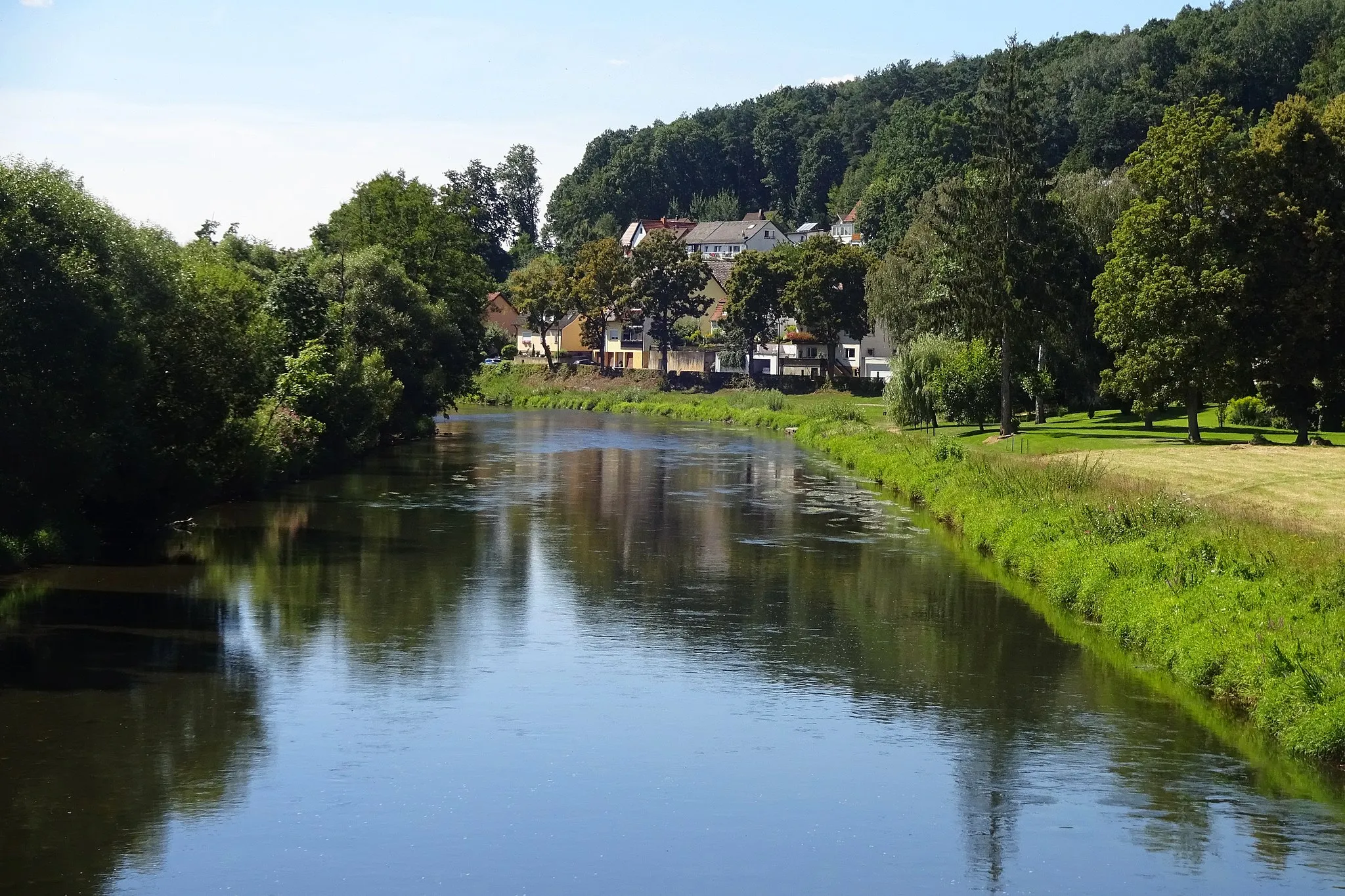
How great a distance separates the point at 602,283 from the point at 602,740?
11887cm

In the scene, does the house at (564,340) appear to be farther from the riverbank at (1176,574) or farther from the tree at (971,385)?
the riverbank at (1176,574)

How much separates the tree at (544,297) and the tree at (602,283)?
1.60m

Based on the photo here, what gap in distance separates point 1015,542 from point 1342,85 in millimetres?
94600

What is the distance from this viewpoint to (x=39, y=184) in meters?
35.5

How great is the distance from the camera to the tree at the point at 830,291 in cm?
12331

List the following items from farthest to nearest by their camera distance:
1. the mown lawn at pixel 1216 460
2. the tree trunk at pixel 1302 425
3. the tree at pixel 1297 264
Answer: the tree trunk at pixel 1302 425 → the tree at pixel 1297 264 → the mown lawn at pixel 1216 460

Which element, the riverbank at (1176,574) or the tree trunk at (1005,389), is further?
the tree trunk at (1005,389)

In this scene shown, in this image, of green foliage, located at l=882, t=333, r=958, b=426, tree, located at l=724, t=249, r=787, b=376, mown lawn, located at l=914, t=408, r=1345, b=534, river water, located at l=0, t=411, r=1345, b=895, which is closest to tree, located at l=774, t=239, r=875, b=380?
tree, located at l=724, t=249, r=787, b=376

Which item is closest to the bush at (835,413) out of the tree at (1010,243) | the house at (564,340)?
the tree at (1010,243)

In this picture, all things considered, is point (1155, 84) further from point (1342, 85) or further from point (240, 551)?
point (240, 551)

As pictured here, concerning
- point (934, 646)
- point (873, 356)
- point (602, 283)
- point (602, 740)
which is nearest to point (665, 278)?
point (602, 283)

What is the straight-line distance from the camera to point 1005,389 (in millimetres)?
69250

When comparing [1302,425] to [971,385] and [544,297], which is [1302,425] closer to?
[971,385]

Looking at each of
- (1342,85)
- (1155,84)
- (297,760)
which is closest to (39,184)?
(297,760)
